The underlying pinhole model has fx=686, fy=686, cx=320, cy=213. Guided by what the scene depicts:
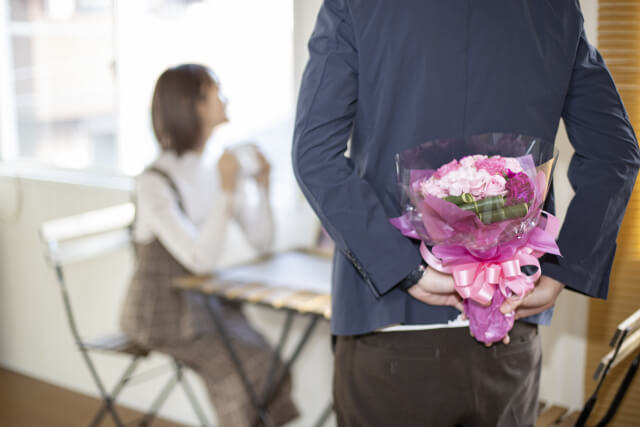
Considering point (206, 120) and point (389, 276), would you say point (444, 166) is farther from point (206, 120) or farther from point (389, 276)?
point (206, 120)

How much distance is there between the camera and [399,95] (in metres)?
1.19

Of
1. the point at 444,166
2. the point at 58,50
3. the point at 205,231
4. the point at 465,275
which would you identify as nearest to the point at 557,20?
the point at 444,166

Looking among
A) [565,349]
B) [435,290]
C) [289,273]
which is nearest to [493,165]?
[435,290]

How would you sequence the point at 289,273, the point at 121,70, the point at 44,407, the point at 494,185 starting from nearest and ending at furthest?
the point at 494,185 < the point at 289,273 < the point at 121,70 < the point at 44,407

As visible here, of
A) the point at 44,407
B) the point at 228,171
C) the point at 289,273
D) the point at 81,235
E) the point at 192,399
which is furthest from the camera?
the point at 44,407

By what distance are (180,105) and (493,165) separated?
5.36 ft

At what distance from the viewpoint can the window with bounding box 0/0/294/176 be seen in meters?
2.87

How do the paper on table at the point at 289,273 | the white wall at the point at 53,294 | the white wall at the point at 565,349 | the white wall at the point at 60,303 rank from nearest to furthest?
the white wall at the point at 565,349
the paper on table at the point at 289,273
the white wall at the point at 60,303
the white wall at the point at 53,294

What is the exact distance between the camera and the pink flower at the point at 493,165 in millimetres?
1084

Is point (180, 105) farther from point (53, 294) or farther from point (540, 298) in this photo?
point (53, 294)

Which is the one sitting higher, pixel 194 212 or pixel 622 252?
pixel 622 252

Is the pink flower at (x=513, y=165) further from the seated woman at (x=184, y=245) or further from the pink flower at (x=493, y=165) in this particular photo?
the seated woman at (x=184, y=245)

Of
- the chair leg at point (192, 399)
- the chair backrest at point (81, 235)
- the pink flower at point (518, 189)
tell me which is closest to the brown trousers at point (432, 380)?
the pink flower at point (518, 189)

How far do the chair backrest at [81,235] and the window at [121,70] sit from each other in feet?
1.86
